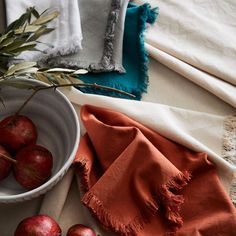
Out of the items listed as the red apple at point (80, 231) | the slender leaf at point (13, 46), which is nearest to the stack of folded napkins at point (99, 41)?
the slender leaf at point (13, 46)

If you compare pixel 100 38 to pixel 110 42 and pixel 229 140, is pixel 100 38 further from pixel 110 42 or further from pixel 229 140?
pixel 229 140

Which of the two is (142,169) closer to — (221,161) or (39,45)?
(221,161)

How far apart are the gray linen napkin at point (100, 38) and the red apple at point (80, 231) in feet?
1.06

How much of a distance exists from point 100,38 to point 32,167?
340 millimetres

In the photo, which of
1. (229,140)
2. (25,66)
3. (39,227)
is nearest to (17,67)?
(25,66)

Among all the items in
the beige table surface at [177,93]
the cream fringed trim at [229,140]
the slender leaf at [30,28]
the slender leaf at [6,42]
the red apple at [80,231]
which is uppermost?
the slender leaf at [30,28]

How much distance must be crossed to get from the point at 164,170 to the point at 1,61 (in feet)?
1.09

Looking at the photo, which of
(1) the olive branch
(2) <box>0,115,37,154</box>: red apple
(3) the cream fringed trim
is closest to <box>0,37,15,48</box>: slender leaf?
(1) the olive branch

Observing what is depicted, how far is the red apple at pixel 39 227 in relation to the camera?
2.10 feet

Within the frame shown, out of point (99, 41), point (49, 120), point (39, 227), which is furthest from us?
point (99, 41)

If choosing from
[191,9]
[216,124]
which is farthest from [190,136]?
[191,9]

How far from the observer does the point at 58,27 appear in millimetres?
870

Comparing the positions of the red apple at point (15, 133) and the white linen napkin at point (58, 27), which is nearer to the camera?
the red apple at point (15, 133)

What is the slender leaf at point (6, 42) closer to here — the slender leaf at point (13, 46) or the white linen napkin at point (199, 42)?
the slender leaf at point (13, 46)
